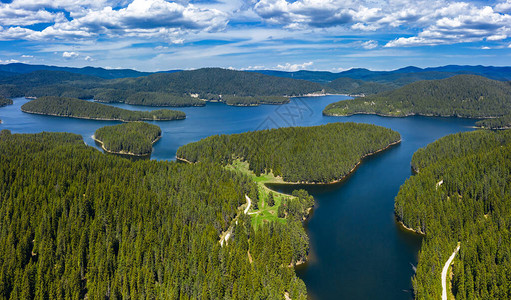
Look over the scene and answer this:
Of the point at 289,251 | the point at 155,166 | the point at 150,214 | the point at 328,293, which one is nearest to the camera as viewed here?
the point at 328,293

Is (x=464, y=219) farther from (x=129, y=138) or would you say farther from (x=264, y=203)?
(x=129, y=138)

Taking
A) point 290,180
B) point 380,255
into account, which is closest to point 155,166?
point 290,180

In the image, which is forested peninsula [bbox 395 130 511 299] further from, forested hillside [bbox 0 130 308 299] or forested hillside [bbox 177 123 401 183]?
forested hillside [bbox 177 123 401 183]

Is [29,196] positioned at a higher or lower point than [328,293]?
higher

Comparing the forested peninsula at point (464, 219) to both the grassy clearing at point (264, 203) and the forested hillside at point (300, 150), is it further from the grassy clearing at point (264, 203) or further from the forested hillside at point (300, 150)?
the grassy clearing at point (264, 203)

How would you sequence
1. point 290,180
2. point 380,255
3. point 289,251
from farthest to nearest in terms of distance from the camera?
point 290,180 → point 380,255 → point 289,251

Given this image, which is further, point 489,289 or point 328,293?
point 328,293

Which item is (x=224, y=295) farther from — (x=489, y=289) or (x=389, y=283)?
(x=489, y=289)
